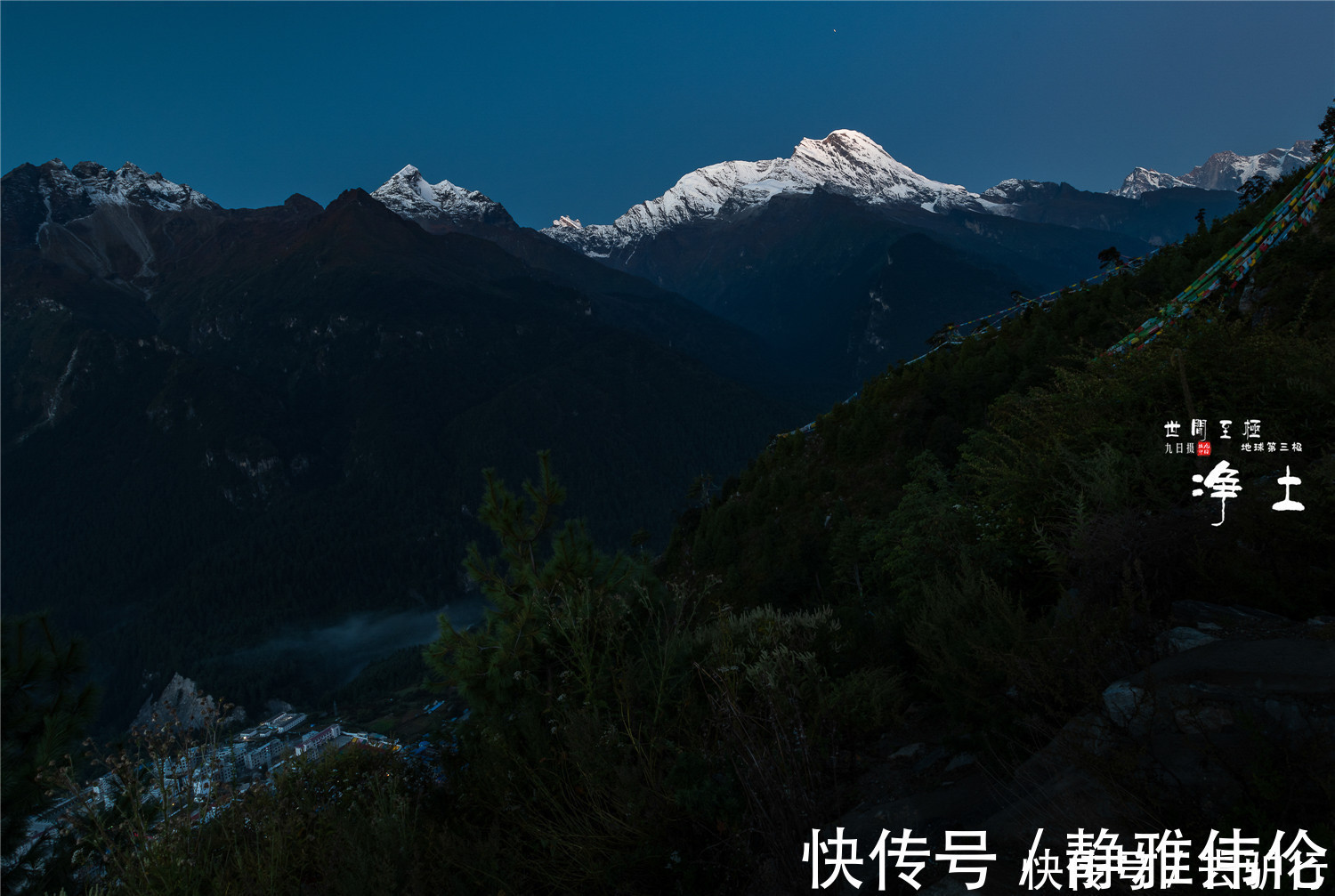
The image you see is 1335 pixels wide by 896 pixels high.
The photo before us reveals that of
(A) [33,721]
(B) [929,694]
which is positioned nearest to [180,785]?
(A) [33,721]

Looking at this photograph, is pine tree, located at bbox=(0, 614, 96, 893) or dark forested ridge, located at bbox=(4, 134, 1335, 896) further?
pine tree, located at bbox=(0, 614, 96, 893)

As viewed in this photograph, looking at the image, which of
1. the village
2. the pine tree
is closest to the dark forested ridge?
the village

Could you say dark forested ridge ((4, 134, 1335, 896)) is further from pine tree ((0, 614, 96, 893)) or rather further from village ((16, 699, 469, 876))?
pine tree ((0, 614, 96, 893))

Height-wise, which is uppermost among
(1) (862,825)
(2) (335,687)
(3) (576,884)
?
(1) (862,825)

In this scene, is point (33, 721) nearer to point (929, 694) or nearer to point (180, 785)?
point (180, 785)

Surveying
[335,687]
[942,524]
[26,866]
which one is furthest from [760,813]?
[335,687]

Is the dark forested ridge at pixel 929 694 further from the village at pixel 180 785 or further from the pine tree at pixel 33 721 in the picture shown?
the pine tree at pixel 33 721

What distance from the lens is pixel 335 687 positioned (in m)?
149

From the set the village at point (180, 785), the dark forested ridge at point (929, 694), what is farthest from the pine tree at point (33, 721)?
the dark forested ridge at point (929, 694)

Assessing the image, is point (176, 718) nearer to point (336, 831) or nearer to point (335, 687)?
point (336, 831)

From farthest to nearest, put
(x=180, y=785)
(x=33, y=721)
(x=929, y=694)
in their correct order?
1. (x=33, y=721)
2. (x=929, y=694)
3. (x=180, y=785)

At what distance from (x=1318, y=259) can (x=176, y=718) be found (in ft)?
58.5

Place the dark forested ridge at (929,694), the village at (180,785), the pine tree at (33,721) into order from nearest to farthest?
the dark forested ridge at (929,694), the village at (180,785), the pine tree at (33,721)

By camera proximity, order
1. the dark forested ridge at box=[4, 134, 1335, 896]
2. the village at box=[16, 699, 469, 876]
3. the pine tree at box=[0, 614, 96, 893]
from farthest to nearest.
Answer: the pine tree at box=[0, 614, 96, 893] < the village at box=[16, 699, 469, 876] < the dark forested ridge at box=[4, 134, 1335, 896]
